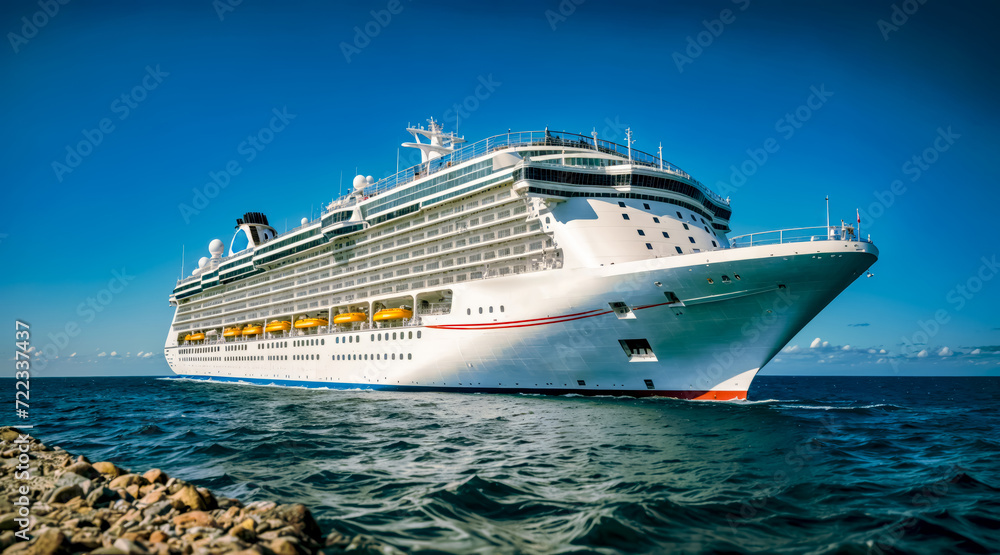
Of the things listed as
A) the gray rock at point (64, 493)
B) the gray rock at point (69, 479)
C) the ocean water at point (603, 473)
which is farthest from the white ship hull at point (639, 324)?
the gray rock at point (64, 493)

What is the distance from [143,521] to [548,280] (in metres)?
19.8

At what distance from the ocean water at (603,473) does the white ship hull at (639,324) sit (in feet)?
8.30

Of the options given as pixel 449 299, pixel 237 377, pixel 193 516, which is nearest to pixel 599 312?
pixel 449 299

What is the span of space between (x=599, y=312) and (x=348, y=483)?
15265 mm

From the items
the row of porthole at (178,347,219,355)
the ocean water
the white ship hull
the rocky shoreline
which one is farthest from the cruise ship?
the row of porthole at (178,347,219,355)

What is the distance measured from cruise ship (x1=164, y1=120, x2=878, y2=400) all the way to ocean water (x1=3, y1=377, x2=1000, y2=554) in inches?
130

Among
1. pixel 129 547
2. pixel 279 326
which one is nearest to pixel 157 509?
pixel 129 547

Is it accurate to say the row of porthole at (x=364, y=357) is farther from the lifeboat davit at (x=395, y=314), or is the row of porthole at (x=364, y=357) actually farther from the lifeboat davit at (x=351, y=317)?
the lifeboat davit at (x=351, y=317)

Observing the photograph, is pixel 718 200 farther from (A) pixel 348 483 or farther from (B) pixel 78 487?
(B) pixel 78 487

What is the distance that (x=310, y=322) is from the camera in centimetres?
4250

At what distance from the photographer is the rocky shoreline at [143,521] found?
21.1 ft

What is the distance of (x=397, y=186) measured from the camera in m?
37.6

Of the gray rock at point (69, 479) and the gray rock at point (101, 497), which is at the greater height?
the gray rock at point (69, 479)

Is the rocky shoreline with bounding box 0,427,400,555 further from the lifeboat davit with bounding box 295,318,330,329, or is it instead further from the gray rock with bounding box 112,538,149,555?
the lifeboat davit with bounding box 295,318,330,329
